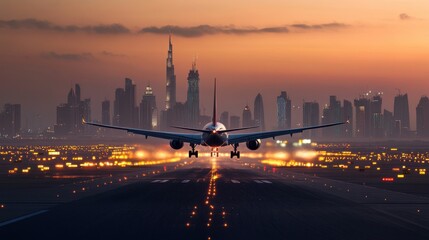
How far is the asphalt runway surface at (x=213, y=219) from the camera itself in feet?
122

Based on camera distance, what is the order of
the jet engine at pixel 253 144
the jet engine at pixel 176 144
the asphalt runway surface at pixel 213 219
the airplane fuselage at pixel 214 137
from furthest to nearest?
the jet engine at pixel 253 144 < the jet engine at pixel 176 144 < the airplane fuselage at pixel 214 137 < the asphalt runway surface at pixel 213 219

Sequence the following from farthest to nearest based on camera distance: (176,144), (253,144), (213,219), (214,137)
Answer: (253,144) < (176,144) < (214,137) < (213,219)

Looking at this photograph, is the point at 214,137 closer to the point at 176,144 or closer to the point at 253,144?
the point at 176,144

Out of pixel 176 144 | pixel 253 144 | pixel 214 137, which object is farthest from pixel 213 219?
pixel 253 144

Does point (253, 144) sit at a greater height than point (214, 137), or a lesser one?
lesser

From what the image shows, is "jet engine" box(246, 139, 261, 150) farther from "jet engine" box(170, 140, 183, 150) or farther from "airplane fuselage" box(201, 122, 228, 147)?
"jet engine" box(170, 140, 183, 150)

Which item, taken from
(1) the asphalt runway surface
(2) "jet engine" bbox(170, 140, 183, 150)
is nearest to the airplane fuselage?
(2) "jet engine" bbox(170, 140, 183, 150)

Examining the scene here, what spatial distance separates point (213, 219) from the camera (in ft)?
144

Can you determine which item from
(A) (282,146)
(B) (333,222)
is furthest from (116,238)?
(A) (282,146)

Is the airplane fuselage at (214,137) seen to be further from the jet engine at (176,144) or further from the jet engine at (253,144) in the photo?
the jet engine at (253,144)

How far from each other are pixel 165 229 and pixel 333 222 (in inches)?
420

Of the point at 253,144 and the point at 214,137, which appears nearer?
the point at 214,137

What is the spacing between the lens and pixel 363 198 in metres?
61.8

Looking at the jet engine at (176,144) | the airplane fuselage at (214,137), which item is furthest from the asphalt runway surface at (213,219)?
the jet engine at (176,144)
